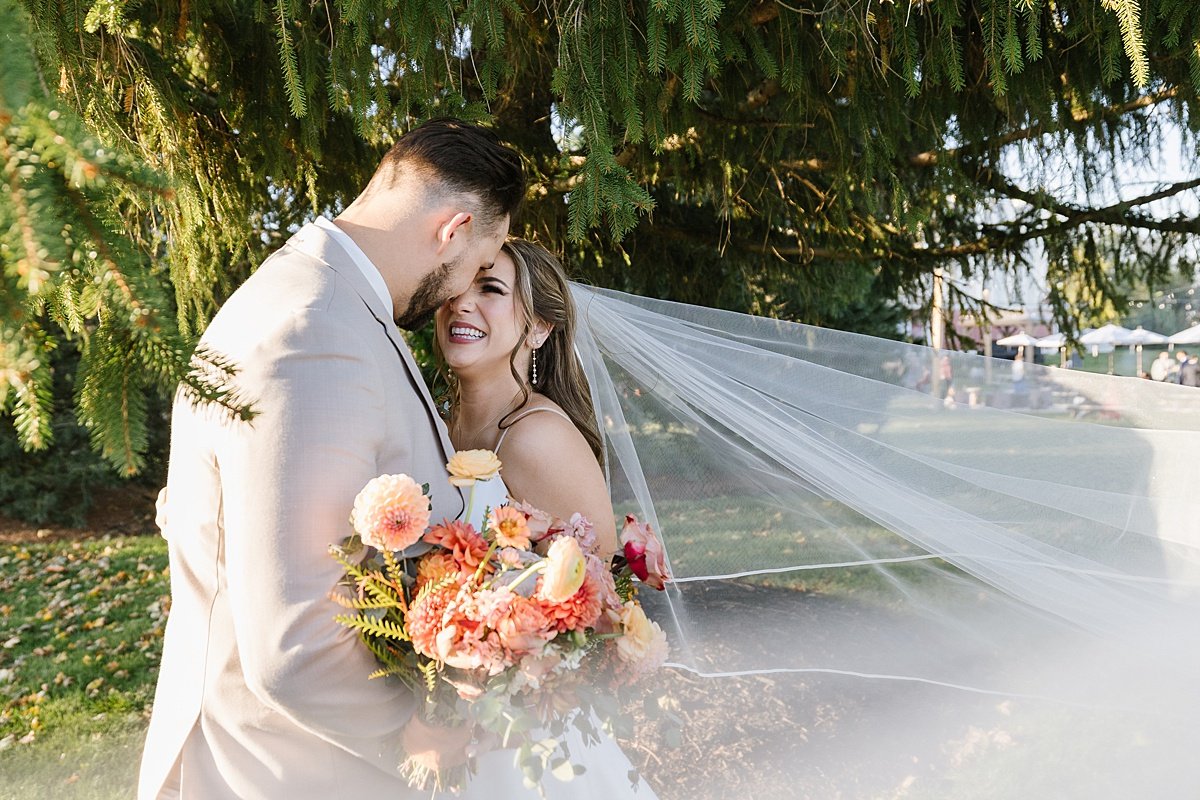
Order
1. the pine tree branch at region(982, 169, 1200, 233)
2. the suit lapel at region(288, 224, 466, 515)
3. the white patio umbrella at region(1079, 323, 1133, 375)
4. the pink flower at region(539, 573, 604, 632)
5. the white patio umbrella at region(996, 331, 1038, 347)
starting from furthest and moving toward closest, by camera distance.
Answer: the white patio umbrella at region(996, 331, 1038, 347) → the white patio umbrella at region(1079, 323, 1133, 375) → the pine tree branch at region(982, 169, 1200, 233) → the suit lapel at region(288, 224, 466, 515) → the pink flower at region(539, 573, 604, 632)

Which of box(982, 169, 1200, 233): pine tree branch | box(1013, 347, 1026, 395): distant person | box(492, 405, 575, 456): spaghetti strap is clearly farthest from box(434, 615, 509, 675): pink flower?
box(982, 169, 1200, 233): pine tree branch

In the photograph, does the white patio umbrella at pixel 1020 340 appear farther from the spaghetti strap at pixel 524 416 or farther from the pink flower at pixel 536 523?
the pink flower at pixel 536 523

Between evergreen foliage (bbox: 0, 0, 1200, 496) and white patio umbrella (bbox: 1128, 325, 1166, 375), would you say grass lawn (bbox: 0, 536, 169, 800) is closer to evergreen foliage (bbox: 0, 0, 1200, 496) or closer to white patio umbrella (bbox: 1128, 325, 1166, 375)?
evergreen foliage (bbox: 0, 0, 1200, 496)

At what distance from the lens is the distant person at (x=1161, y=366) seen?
21.2 ft

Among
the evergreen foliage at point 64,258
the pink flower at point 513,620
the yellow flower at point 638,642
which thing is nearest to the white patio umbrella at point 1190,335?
the yellow flower at point 638,642

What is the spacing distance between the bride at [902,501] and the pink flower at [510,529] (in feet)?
3.32

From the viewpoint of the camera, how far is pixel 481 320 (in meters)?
3.20

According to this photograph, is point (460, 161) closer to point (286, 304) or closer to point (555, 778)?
point (286, 304)

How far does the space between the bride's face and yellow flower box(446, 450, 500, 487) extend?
1.21 m

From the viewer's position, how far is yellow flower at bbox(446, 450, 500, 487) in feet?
6.47

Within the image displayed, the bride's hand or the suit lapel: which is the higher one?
the suit lapel

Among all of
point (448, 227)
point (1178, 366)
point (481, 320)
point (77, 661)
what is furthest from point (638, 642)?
point (1178, 366)

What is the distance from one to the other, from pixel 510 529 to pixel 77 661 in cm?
652

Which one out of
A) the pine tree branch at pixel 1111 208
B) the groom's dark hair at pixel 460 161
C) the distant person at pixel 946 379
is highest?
the pine tree branch at pixel 1111 208
